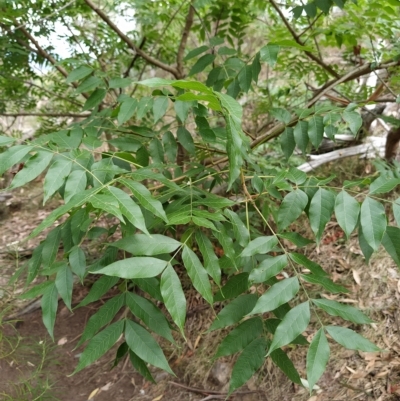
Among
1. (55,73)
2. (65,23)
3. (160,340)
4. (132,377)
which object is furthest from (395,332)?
(55,73)

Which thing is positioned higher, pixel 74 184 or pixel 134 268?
pixel 74 184

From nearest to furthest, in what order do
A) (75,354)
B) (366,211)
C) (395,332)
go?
(366,211), (395,332), (75,354)

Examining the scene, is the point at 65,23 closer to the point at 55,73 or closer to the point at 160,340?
the point at 55,73

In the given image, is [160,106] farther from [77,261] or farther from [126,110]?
[77,261]

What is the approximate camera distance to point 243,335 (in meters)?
1.25

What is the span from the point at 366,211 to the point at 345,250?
1717mm

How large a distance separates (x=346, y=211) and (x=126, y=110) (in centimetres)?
90

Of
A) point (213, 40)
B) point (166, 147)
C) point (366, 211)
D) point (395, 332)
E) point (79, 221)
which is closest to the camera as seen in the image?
point (366, 211)

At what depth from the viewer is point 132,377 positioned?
2.68 m

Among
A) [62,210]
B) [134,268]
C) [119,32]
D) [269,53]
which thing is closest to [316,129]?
[269,53]

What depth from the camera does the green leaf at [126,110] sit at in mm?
1454

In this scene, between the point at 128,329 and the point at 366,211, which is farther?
the point at 128,329

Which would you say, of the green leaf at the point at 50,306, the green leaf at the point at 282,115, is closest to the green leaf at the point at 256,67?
the green leaf at the point at 282,115

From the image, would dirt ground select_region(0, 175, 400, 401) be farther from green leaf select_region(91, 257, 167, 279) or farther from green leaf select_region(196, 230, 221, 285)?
green leaf select_region(91, 257, 167, 279)
